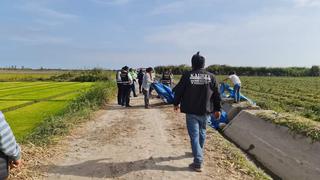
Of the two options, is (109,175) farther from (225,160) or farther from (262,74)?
(262,74)

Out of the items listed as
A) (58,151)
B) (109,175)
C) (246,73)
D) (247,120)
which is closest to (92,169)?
(109,175)

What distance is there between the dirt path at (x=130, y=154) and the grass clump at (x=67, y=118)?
0.43 m

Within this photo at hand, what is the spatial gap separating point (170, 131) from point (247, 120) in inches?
110

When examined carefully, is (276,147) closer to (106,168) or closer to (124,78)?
(106,168)

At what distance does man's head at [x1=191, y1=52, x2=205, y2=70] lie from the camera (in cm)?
803

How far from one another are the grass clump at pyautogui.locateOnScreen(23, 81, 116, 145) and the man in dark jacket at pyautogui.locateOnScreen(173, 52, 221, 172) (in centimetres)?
400

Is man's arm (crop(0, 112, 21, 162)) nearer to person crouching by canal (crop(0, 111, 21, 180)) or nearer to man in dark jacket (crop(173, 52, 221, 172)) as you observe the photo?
person crouching by canal (crop(0, 111, 21, 180))

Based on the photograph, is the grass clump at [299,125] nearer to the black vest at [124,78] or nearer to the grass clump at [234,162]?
the grass clump at [234,162]

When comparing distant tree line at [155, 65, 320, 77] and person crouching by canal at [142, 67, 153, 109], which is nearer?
person crouching by canal at [142, 67, 153, 109]

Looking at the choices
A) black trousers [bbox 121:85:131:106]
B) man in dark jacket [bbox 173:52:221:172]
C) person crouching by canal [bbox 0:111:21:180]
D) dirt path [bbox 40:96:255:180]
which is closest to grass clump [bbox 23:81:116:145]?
dirt path [bbox 40:96:255:180]

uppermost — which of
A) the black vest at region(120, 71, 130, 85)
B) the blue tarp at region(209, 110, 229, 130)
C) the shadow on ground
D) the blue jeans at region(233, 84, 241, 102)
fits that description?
the black vest at region(120, 71, 130, 85)

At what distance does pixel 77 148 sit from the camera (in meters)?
10.2

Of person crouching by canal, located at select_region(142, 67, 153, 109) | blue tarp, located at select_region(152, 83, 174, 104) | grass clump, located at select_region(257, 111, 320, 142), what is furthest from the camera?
blue tarp, located at select_region(152, 83, 174, 104)

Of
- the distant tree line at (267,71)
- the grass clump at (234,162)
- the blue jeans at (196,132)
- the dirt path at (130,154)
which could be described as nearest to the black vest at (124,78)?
the dirt path at (130,154)
